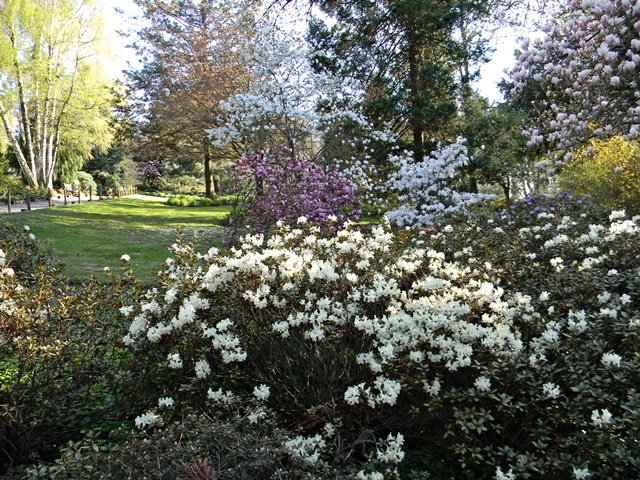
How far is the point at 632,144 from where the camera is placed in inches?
429

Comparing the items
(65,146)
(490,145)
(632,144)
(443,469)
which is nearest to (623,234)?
(443,469)

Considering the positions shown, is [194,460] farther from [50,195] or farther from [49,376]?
[50,195]

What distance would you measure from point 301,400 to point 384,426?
531 millimetres

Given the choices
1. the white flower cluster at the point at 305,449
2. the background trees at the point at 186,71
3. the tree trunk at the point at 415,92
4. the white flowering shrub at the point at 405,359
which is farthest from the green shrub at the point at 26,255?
the background trees at the point at 186,71

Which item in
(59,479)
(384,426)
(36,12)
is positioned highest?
(36,12)

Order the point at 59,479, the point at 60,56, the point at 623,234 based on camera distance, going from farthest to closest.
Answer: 1. the point at 60,56
2. the point at 623,234
3. the point at 59,479

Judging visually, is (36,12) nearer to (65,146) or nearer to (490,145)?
(65,146)

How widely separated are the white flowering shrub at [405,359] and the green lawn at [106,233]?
256 centimetres

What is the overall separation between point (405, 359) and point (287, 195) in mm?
6957

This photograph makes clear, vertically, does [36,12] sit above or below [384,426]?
above

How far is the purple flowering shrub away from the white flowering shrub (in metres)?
→ 5.31

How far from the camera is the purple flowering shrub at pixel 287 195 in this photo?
8812mm

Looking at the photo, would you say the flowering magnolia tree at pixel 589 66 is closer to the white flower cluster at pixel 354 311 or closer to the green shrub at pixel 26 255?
the white flower cluster at pixel 354 311

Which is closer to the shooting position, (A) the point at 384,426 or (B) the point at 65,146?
(A) the point at 384,426
